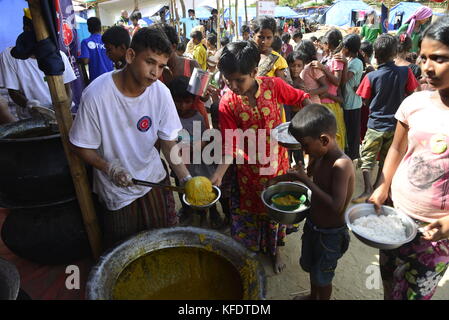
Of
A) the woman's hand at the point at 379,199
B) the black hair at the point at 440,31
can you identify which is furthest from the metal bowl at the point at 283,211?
the black hair at the point at 440,31

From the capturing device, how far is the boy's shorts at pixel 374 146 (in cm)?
367

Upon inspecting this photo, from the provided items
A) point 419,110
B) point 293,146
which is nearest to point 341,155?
point 293,146

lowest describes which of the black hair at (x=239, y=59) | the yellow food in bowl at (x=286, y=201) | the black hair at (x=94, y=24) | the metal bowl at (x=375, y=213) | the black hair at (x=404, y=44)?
the yellow food in bowl at (x=286, y=201)

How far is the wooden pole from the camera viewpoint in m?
1.61

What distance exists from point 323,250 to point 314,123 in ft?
2.75

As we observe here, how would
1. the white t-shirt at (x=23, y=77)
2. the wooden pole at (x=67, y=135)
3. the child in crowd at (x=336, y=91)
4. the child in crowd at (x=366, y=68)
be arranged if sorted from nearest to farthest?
the wooden pole at (x=67, y=135) < the white t-shirt at (x=23, y=77) < the child in crowd at (x=336, y=91) < the child in crowd at (x=366, y=68)

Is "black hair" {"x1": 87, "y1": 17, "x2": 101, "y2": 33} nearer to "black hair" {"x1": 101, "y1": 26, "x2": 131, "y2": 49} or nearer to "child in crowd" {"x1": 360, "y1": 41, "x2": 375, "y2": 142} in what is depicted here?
"black hair" {"x1": 101, "y1": 26, "x2": 131, "y2": 49}

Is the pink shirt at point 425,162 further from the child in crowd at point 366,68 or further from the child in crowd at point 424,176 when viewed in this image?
the child in crowd at point 366,68

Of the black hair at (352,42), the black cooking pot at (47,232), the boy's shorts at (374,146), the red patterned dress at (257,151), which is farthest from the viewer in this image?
the black hair at (352,42)

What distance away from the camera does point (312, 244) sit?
2.09 m

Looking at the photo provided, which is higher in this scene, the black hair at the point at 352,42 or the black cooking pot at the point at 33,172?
the black hair at the point at 352,42

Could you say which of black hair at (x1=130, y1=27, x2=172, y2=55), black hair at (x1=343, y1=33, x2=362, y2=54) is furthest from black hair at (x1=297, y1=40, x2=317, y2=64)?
black hair at (x1=130, y1=27, x2=172, y2=55)

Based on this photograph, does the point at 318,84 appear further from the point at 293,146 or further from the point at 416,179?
the point at 416,179

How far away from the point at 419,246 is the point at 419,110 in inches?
28.9
